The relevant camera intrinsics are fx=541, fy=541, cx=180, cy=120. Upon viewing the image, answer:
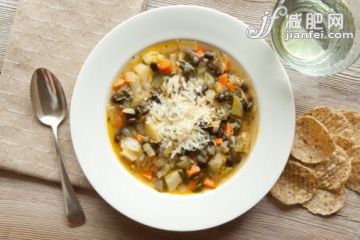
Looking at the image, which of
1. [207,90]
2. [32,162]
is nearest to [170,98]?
[207,90]

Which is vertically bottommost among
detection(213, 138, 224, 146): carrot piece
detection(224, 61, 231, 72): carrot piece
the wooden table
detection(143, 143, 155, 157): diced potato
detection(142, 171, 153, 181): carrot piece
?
the wooden table

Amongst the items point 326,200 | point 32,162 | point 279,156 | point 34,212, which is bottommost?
point 34,212

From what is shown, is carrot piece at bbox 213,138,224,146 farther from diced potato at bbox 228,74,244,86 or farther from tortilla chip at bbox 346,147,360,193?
tortilla chip at bbox 346,147,360,193

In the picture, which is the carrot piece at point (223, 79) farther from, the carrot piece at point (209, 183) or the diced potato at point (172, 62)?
the carrot piece at point (209, 183)

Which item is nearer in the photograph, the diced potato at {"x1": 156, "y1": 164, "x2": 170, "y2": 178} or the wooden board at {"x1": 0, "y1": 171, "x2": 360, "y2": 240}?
the diced potato at {"x1": 156, "y1": 164, "x2": 170, "y2": 178}

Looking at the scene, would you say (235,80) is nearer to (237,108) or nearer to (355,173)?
(237,108)

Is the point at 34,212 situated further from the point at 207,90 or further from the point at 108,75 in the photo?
the point at 207,90

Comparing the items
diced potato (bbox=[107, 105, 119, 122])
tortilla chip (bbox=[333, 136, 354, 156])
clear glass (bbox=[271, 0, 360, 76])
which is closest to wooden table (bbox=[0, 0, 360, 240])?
clear glass (bbox=[271, 0, 360, 76])
